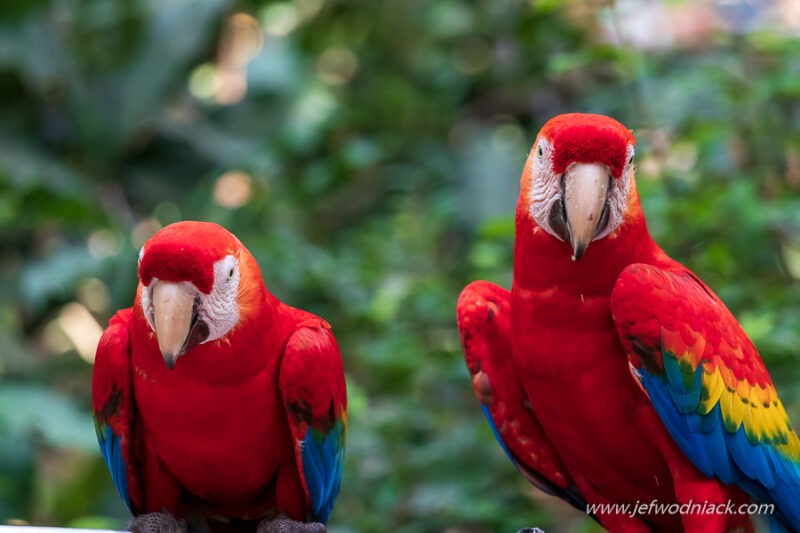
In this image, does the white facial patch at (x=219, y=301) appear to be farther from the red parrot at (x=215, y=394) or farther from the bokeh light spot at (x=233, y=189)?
the bokeh light spot at (x=233, y=189)

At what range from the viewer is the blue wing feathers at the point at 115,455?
1190 millimetres

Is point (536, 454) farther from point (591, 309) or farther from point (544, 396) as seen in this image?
point (591, 309)

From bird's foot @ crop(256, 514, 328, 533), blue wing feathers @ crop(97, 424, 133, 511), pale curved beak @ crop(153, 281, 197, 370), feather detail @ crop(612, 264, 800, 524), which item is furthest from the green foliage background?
pale curved beak @ crop(153, 281, 197, 370)

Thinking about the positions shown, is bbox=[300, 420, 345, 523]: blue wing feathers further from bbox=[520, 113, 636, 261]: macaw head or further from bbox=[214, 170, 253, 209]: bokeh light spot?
bbox=[214, 170, 253, 209]: bokeh light spot

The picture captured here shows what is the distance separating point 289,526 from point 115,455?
0.25m

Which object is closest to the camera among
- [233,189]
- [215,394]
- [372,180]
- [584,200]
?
[584,200]

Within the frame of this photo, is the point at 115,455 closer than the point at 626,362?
No

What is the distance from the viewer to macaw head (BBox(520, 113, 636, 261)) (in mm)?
1001

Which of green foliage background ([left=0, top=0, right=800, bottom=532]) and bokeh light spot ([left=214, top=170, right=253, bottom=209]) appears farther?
bokeh light spot ([left=214, top=170, right=253, bottom=209])

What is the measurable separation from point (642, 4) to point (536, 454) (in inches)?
63.0

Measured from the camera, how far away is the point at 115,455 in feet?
3.94

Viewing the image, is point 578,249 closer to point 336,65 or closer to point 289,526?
point 289,526

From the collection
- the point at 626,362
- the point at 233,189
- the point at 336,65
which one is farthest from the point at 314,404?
the point at 336,65

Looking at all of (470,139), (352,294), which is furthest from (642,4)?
(352,294)
